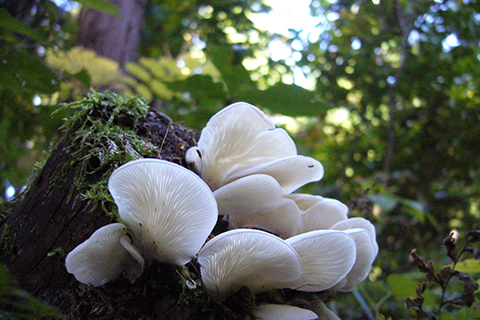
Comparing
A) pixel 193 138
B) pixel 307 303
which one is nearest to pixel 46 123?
pixel 193 138

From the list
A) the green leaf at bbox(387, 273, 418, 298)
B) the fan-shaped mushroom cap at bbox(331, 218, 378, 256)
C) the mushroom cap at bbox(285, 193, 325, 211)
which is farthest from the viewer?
the green leaf at bbox(387, 273, 418, 298)

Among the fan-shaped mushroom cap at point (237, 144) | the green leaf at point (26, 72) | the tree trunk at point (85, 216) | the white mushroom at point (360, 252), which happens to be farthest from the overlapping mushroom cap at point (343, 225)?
the green leaf at point (26, 72)

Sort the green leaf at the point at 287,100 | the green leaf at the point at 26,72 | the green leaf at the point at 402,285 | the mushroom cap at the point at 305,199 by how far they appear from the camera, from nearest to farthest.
→ the mushroom cap at the point at 305,199
the green leaf at the point at 402,285
the green leaf at the point at 26,72
the green leaf at the point at 287,100

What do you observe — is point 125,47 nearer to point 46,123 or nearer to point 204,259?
point 46,123

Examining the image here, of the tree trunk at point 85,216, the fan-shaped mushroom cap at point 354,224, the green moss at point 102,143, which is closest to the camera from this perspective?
the tree trunk at point 85,216

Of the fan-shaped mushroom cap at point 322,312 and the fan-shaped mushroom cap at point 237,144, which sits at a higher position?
the fan-shaped mushroom cap at point 237,144

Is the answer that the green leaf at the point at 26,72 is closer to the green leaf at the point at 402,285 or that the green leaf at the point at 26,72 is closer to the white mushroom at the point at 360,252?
the white mushroom at the point at 360,252

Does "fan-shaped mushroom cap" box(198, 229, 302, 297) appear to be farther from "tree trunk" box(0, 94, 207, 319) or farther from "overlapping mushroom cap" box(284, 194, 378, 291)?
"overlapping mushroom cap" box(284, 194, 378, 291)

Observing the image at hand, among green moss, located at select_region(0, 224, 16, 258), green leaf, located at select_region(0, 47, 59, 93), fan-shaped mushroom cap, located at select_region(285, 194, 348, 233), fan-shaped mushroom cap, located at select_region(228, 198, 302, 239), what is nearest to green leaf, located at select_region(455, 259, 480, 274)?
fan-shaped mushroom cap, located at select_region(285, 194, 348, 233)

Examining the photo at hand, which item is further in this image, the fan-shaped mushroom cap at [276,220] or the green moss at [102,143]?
the fan-shaped mushroom cap at [276,220]
